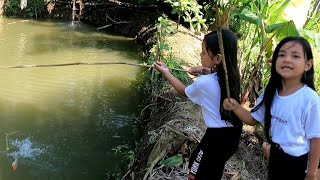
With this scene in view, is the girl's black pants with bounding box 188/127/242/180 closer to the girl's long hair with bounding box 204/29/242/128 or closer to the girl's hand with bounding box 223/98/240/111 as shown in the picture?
the girl's long hair with bounding box 204/29/242/128

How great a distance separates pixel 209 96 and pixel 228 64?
200 millimetres

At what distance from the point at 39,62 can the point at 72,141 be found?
128 inches

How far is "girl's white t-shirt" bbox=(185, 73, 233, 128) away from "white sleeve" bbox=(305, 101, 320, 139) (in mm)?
439

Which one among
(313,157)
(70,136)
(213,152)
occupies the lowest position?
(70,136)

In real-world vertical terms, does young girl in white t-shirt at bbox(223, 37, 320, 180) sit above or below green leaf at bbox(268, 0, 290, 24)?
below

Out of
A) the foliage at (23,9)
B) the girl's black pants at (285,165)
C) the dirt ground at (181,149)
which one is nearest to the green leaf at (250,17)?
the dirt ground at (181,149)

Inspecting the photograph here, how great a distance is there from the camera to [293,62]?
6.25 ft

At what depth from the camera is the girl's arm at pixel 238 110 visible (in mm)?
1994

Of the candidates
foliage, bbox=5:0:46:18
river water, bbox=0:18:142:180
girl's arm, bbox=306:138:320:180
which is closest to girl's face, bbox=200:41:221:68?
girl's arm, bbox=306:138:320:180

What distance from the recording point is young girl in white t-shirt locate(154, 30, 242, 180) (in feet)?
6.82

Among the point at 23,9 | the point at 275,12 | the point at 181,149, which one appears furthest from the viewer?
the point at 23,9

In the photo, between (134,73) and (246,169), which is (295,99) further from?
(134,73)

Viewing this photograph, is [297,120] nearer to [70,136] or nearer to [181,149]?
[181,149]

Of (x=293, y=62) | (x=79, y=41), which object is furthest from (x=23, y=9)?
(x=293, y=62)
